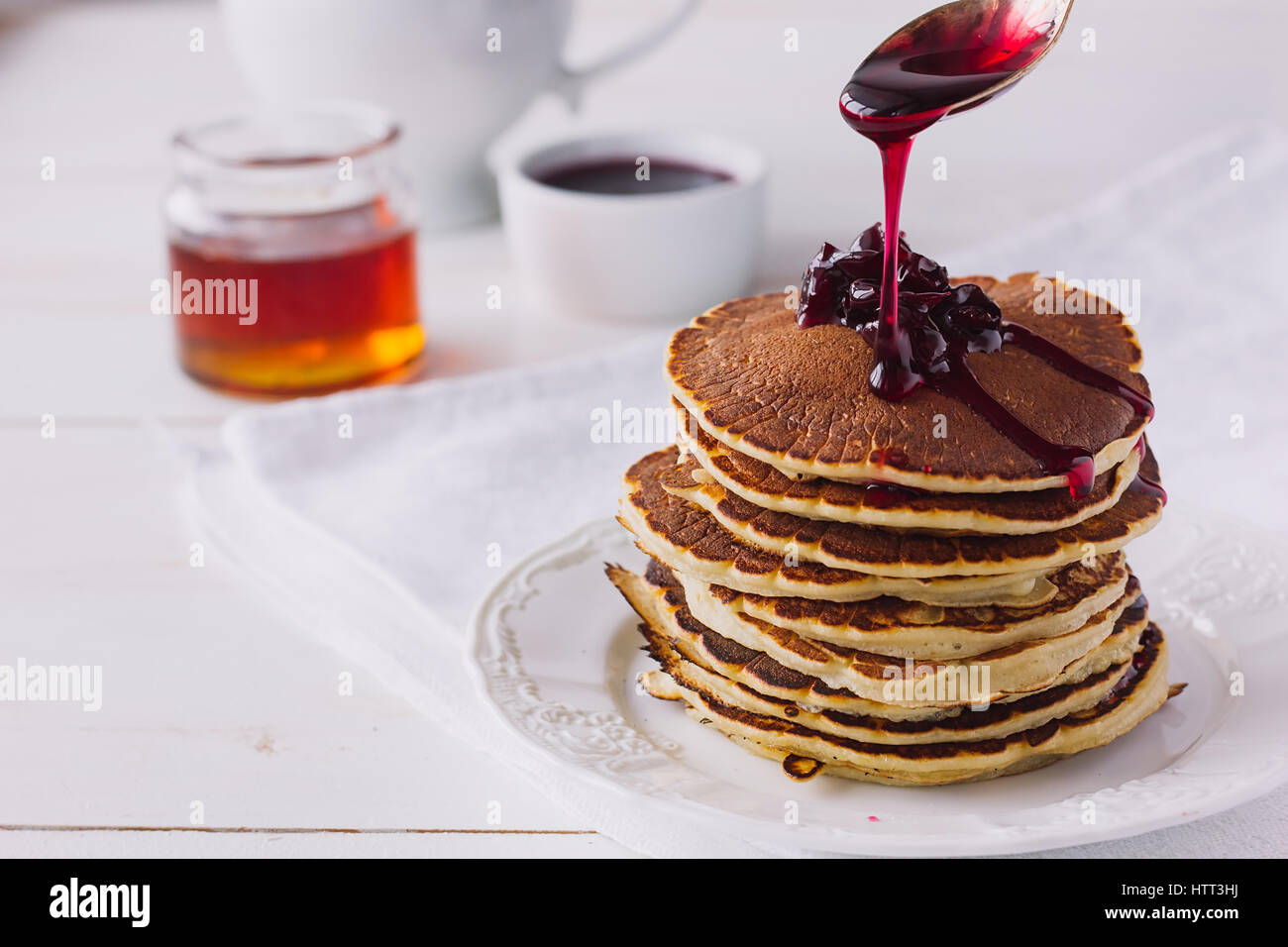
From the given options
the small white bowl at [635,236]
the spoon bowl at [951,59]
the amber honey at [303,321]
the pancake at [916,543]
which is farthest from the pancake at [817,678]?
the small white bowl at [635,236]

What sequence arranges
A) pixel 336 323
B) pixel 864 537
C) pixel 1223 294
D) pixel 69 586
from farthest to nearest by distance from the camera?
pixel 1223 294 → pixel 336 323 → pixel 69 586 → pixel 864 537

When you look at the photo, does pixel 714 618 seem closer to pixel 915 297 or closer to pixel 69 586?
pixel 915 297

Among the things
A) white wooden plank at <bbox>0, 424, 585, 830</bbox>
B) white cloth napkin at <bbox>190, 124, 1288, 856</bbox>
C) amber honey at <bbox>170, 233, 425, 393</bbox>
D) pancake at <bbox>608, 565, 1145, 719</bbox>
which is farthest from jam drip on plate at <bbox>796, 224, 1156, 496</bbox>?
amber honey at <bbox>170, 233, 425, 393</bbox>

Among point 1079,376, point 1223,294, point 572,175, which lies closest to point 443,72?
point 572,175

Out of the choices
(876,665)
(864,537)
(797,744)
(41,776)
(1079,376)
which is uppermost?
(1079,376)

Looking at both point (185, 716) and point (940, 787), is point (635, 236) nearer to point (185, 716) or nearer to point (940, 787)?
point (185, 716)

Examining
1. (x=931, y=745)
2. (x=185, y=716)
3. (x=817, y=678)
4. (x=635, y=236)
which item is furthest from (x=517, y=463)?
(x=931, y=745)

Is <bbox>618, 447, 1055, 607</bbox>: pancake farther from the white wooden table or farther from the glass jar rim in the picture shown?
the glass jar rim
